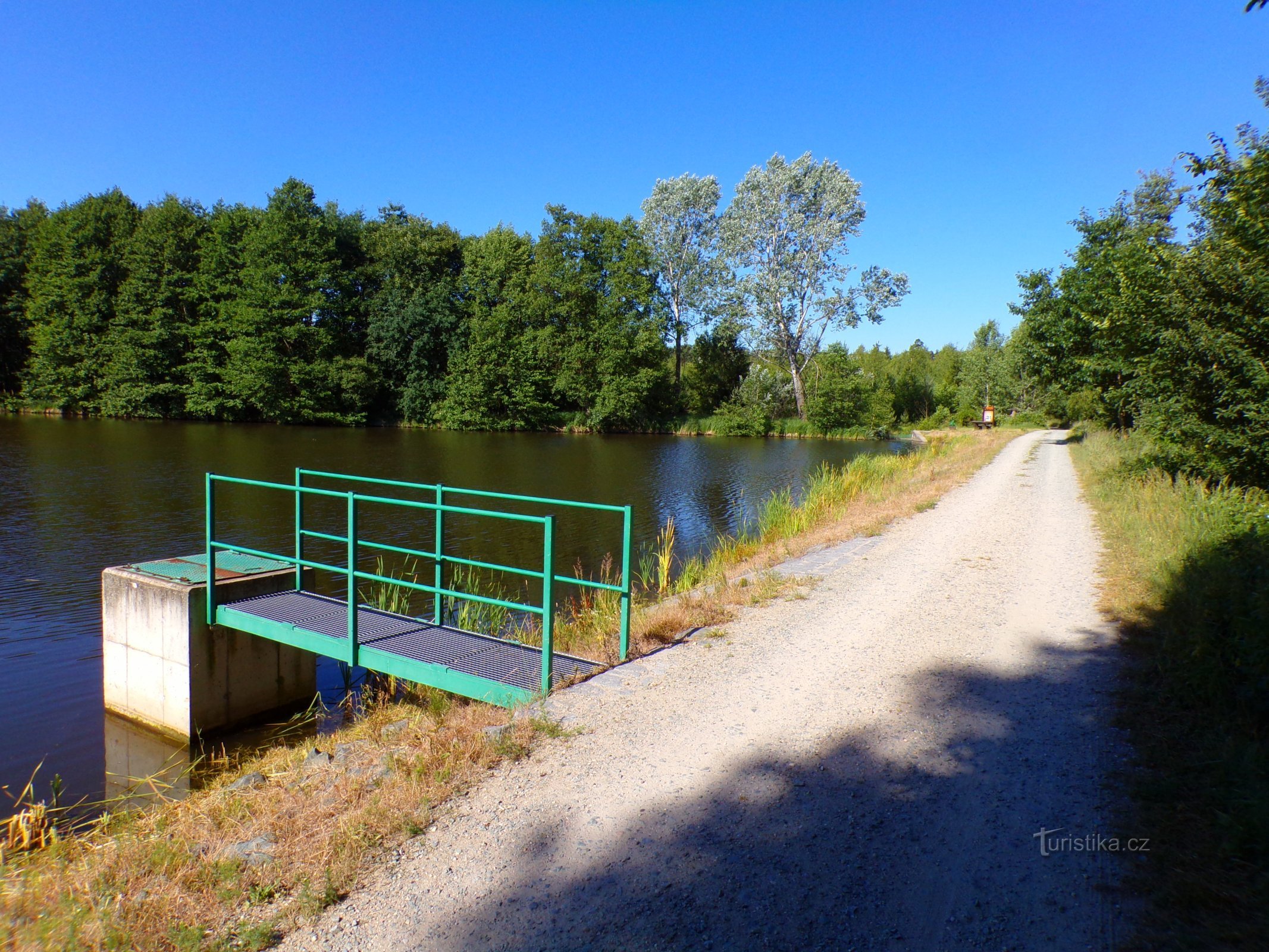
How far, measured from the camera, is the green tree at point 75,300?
1903 inches

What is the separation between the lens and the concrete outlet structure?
7414mm

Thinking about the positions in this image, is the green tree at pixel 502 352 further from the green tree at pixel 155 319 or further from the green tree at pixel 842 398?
the green tree at pixel 842 398

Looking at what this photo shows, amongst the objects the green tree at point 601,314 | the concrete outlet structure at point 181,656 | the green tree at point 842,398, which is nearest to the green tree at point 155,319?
the green tree at point 601,314

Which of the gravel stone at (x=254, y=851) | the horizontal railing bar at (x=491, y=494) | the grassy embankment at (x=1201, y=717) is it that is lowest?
the gravel stone at (x=254, y=851)

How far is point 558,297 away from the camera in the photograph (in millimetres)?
54281

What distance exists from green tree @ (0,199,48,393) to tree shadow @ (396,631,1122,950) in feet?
205

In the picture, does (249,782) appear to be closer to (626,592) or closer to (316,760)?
(316,760)

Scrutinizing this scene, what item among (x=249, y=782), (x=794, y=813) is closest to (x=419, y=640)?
(x=249, y=782)

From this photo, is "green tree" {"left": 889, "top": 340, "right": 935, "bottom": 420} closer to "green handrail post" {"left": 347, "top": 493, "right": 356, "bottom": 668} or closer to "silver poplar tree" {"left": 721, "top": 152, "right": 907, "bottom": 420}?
"silver poplar tree" {"left": 721, "top": 152, "right": 907, "bottom": 420}

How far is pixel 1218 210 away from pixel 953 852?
42.3 ft

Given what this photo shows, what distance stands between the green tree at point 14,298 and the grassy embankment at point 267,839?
59933 mm

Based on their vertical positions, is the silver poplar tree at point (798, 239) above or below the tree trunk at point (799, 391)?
above

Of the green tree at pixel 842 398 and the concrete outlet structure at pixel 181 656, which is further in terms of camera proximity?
the green tree at pixel 842 398

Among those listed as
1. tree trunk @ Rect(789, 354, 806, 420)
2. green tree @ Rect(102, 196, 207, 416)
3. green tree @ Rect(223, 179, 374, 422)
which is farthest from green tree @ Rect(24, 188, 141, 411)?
tree trunk @ Rect(789, 354, 806, 420)
